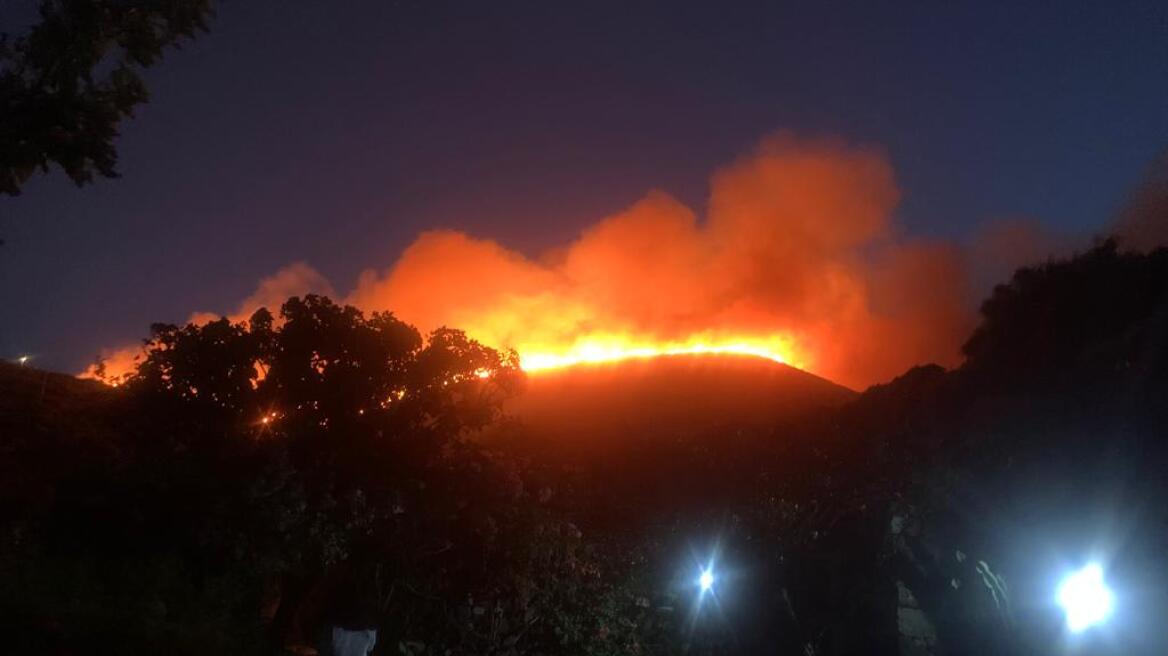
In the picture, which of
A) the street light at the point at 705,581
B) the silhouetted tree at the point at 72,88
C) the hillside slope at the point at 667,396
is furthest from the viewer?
the hillside slope at the point at 667,396

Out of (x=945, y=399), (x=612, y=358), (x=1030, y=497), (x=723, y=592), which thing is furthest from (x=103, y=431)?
(x=612, y=358)

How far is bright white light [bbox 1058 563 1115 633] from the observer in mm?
18422

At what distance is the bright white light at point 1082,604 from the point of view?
1842 centimetres

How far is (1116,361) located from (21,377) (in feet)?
118

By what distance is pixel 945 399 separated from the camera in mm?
33219

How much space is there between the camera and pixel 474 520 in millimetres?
20000

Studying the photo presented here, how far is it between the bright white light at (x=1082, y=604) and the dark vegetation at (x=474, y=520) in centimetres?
53

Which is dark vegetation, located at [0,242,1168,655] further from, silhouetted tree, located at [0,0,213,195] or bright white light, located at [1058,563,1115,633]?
silhouetted tree, located at [0,0,213,195]

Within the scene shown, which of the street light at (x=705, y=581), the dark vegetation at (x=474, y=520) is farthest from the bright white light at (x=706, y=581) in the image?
the dark vegetation at (x=474, y=520)

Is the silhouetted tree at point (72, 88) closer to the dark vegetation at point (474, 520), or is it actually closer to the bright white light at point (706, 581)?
the dark vegetation at point (474, 520)

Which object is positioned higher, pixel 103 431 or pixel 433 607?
pixel 103 431

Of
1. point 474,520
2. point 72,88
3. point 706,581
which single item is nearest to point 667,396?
point 706,581

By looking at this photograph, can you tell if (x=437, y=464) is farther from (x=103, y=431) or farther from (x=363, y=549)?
(x=103, y=431)

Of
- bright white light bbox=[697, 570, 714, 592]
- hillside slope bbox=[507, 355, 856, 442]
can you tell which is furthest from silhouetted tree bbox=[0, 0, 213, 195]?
hillside slope bbox=[507, 355, 856, 442]
